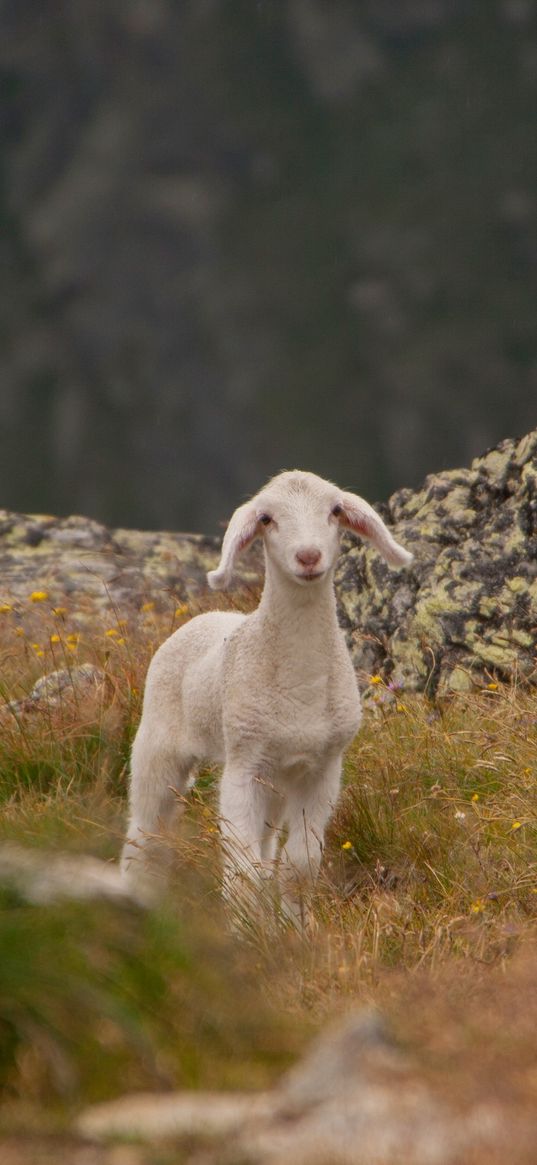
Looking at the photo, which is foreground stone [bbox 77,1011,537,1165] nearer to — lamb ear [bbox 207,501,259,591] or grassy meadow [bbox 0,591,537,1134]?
grassy meadow [bbox 0,591,537,1134]

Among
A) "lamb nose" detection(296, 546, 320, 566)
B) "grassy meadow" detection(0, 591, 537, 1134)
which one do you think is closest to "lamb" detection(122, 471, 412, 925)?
"lamb nose" detection(296, 546, 320, 566)

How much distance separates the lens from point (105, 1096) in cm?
251

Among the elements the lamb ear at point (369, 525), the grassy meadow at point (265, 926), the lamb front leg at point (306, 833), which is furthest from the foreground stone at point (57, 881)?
the lamb ear at point (369, 525)

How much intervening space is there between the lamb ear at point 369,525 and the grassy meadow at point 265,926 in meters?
0.80

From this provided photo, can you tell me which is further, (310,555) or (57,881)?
(310,555)

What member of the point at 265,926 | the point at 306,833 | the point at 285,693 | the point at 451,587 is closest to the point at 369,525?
the point at 285,693

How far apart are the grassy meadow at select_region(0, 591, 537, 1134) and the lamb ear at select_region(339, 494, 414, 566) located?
31.6 inches

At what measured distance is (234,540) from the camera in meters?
4.58

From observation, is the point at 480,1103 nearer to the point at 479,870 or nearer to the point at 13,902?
the point at 13,902

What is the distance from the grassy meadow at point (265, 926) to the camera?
8.46 ft

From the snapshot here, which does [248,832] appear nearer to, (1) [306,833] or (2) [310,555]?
(1) [306,833]

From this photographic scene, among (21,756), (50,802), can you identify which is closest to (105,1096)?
(50,802)

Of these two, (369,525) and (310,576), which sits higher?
(369,525)

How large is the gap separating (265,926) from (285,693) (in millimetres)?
958
